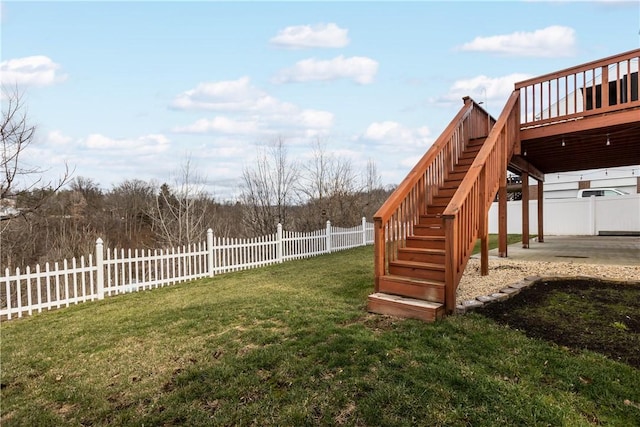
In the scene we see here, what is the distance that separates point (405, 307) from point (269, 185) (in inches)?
435

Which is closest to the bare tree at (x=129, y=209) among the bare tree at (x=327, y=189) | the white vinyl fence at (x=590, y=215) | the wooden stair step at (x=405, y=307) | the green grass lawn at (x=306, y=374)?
the bare tree at (x=327, y=189)

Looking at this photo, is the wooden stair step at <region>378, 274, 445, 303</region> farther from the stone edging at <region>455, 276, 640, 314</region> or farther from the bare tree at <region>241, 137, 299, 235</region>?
the bare tree at <region>241, 137, 299, 235</region>

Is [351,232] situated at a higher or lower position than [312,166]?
lower

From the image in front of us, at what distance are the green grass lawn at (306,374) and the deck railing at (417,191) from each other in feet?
3.18

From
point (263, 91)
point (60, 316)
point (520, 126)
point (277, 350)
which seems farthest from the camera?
point (263, 91)

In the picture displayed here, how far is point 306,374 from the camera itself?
2.71 metres

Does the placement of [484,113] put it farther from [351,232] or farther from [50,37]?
[50,37]

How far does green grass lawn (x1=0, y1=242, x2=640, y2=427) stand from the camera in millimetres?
2219

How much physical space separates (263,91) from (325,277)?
8248 mm

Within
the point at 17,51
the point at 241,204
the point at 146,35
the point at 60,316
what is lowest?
the point at 60,316

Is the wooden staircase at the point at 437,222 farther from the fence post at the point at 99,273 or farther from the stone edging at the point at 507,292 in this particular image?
the fence post at the point at 99,273

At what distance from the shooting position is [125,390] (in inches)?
106

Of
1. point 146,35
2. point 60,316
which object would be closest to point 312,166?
point 146,35

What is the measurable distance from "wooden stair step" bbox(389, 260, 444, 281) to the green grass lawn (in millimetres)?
622
